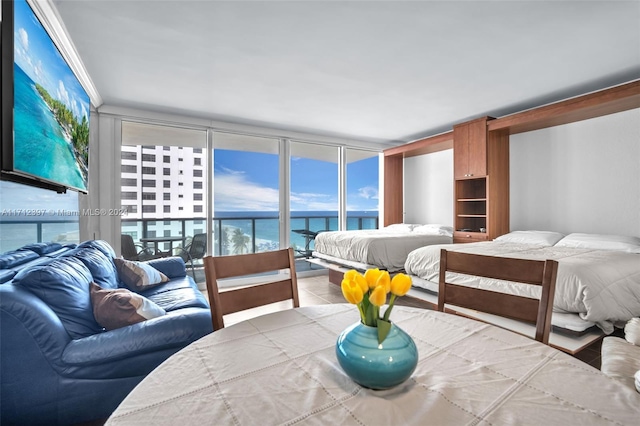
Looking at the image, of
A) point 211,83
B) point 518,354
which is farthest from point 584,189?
point 211,83

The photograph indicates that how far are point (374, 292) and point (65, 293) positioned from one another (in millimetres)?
1686

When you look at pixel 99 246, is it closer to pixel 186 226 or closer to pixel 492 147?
pixel 186 226

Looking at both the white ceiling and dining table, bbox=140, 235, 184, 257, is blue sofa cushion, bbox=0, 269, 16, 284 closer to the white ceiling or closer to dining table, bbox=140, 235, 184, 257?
the white ceiling

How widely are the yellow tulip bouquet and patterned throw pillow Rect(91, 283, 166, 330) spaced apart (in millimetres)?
1501

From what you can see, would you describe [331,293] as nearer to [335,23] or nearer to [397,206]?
[397,206]

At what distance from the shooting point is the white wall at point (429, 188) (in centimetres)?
549

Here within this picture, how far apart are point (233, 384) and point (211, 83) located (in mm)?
3249

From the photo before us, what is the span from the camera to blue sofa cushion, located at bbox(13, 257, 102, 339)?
1501 millimetres

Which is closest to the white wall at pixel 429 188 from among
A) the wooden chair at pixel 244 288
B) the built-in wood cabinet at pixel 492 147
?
the built-in wood cabinet at pixel 492 147

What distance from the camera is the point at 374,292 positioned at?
2.43 ft

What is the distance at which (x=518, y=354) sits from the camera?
0.92 metres

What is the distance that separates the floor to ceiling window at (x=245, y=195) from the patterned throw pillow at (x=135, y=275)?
197cm

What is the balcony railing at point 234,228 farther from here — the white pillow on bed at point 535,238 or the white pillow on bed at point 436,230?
the white pillow on bed at point 535,238

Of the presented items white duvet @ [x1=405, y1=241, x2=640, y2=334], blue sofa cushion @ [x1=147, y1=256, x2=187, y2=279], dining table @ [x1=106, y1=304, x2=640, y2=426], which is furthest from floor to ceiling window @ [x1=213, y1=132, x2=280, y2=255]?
dining table @ [x1=106, y1=304, x2=640, y2=426]
